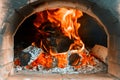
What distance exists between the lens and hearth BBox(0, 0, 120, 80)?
88.2 inches

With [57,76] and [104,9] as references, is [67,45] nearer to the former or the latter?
[57,76]

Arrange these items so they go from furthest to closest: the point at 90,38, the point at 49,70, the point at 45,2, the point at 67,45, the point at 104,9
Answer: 1. the point at 90,38
2. the point at 67,45
3. the point at 49,70
4. the point at 45,2
5. the point at 104,9

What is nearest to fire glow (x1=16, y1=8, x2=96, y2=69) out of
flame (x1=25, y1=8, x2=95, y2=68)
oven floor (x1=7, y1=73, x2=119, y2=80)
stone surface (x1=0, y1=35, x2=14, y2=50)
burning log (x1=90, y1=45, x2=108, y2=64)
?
flame (x1=25, y1=8, x2=95, y2=68)

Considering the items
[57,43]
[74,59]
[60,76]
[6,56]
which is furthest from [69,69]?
[6,56]

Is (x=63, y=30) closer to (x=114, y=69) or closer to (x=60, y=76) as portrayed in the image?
(x=60, y=76)

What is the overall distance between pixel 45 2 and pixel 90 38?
0.99 m

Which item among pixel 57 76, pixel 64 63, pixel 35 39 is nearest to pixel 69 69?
pixel 64 63

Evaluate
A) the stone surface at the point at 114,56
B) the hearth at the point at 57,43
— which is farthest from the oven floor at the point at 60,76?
the stone surface at the point at 114,56

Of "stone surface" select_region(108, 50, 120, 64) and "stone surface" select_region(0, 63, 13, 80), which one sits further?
"stone surface" select_region(108, 50, 120, 64)

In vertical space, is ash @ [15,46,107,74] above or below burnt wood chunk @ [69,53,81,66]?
below

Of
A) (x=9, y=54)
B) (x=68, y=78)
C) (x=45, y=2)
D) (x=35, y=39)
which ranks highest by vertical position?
(x=45, y=2)

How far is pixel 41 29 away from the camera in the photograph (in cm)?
292

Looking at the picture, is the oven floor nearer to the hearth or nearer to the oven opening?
the hearth

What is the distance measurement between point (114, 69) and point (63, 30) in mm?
733
